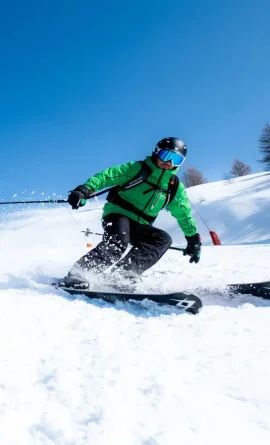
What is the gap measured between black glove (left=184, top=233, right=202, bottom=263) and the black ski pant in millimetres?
328

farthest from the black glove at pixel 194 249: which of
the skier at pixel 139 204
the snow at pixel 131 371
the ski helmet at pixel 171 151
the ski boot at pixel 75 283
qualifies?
the ski boot at pixel 75 283

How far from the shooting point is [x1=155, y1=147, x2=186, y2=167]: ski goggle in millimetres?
4156

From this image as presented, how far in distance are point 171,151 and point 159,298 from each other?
2.08m

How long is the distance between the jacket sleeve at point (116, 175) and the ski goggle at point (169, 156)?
33 cm

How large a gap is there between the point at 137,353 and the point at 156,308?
→ 1.06 metres

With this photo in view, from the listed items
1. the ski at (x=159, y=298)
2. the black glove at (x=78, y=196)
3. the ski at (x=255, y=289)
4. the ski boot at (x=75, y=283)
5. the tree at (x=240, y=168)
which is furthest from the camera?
the tree at (x=240, y=168)

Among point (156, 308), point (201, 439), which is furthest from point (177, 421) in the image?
point (156, 308)

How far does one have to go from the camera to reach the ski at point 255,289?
10.5 feet

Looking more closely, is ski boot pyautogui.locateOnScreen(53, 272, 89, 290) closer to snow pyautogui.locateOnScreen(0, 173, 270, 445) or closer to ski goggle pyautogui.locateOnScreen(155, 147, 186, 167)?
snow pyautogui.locateOnScreen(0, 173, 270, 445)

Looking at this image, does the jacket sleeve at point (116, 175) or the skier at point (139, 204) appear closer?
the skier at point (139, 204)

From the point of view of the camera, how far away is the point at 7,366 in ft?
5.53

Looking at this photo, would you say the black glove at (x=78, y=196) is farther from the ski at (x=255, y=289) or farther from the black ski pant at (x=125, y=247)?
the ski at (x=255, y=289)

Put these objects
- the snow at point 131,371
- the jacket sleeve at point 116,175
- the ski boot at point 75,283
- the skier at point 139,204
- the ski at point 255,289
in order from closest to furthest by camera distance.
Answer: the snow at point 131,371
the ski at point 255,289
the ski boot at point 75,283
the skier at point 139,204
the jacket sleeve at point 116,175

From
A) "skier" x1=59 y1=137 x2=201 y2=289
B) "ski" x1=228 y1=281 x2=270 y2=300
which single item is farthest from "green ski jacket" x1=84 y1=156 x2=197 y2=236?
"ski" x1=228 y1=281 x2=270 y2=300
